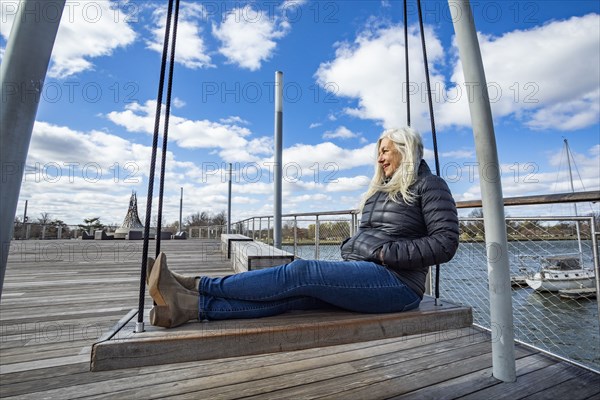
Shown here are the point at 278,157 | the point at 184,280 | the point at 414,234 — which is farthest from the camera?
the point at 278,157

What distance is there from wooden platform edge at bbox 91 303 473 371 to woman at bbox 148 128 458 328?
8cm

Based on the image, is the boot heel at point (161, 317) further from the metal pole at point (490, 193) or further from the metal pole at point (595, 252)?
the metal pole at point (595, 252)

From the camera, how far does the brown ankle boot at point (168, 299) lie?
1.00 metres

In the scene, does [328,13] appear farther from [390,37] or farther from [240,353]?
[240,353]

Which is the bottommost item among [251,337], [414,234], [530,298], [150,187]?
[530,298]

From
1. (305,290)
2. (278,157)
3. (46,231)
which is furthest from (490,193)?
(46,231)

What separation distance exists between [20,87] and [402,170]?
1334 millimetres

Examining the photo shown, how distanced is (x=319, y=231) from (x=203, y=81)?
6.94 ft

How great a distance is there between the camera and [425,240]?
125cm

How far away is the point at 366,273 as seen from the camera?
1.23 metres

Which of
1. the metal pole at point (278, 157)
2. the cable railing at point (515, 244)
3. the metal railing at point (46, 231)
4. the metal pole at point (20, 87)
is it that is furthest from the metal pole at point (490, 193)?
the metal railing at point (46, 231)

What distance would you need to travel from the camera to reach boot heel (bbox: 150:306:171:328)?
99 centimetres

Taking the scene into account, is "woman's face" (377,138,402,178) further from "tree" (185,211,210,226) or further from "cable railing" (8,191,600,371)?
"tree" (185,211,210,226)

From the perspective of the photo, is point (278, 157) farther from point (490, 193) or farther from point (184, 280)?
point (184, 280)
